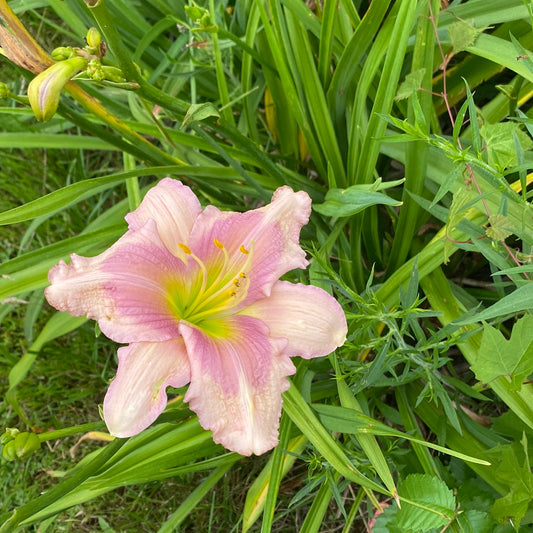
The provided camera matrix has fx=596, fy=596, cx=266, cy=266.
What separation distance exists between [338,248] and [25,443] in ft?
2.52

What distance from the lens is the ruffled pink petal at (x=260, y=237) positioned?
0.88 m

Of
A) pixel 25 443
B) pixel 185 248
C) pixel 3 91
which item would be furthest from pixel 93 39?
pixel 25 443

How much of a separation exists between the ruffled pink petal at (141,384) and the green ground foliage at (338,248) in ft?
0.25

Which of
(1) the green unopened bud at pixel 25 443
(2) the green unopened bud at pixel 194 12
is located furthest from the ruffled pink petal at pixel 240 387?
(2) the green unopened bud at pixel 194 12

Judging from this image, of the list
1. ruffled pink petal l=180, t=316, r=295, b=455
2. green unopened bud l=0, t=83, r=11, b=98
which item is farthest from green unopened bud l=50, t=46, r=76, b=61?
ruffled pink petal l=180, t=316, r=295, b=455

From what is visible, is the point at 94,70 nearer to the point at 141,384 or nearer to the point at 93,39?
the point at 93,39

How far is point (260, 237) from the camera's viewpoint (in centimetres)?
89

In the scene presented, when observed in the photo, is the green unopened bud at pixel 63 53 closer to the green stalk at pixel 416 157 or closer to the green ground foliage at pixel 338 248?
the green ground foliage at pixel 338 248

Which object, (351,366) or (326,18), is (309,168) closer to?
(326,18)

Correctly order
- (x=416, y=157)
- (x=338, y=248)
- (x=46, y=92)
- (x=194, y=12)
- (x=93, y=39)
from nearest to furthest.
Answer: (x=46, y=92)
(x=93, y=39)
(x=194, y=12)
(x=416, y=157)
(x=338, y=248)

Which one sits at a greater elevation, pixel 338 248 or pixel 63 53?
pixel 63 53


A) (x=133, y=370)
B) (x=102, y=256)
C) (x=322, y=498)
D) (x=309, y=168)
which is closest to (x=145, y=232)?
(x=102, y=256)

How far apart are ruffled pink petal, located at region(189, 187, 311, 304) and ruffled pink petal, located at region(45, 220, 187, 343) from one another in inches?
2.6

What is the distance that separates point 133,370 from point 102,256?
0.17 m
